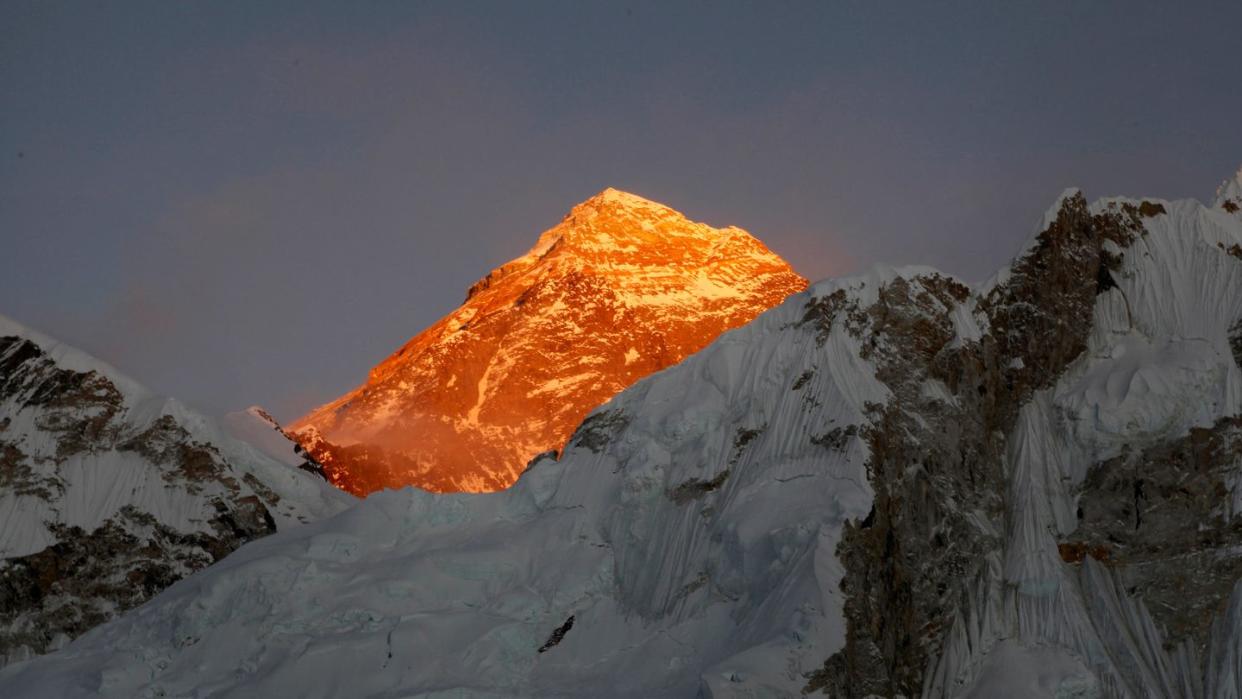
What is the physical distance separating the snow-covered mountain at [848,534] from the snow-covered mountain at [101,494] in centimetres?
1009

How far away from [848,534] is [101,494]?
65.3m

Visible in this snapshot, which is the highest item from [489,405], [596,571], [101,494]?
[489,405]

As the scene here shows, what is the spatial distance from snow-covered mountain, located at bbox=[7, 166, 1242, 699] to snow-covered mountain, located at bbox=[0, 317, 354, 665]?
1009cm

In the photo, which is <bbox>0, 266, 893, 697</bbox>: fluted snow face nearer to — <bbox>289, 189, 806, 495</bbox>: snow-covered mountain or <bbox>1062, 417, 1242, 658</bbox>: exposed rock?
<bbox>1062, 417, 1242, 658</bbox>: exposed rock

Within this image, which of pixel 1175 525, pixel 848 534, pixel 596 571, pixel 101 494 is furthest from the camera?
pixel 101 494

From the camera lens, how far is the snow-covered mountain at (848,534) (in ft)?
362

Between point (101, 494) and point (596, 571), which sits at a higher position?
point (101, 494)

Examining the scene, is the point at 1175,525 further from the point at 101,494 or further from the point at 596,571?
the point at 101,494

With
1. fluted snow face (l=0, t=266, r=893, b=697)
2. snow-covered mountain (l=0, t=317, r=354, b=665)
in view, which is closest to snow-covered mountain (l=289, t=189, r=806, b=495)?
snow-covered mountain (l=0, t=317, r=354, b=665)

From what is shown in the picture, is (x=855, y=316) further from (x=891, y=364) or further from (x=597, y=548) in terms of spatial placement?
(x=597, y=548)

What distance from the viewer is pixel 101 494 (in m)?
141

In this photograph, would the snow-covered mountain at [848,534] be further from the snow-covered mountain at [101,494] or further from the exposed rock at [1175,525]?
the snow-covered mountain at [101,494]

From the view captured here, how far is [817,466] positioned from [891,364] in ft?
38.5

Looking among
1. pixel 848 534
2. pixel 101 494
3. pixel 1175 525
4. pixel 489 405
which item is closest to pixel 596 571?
pixel 848 534
